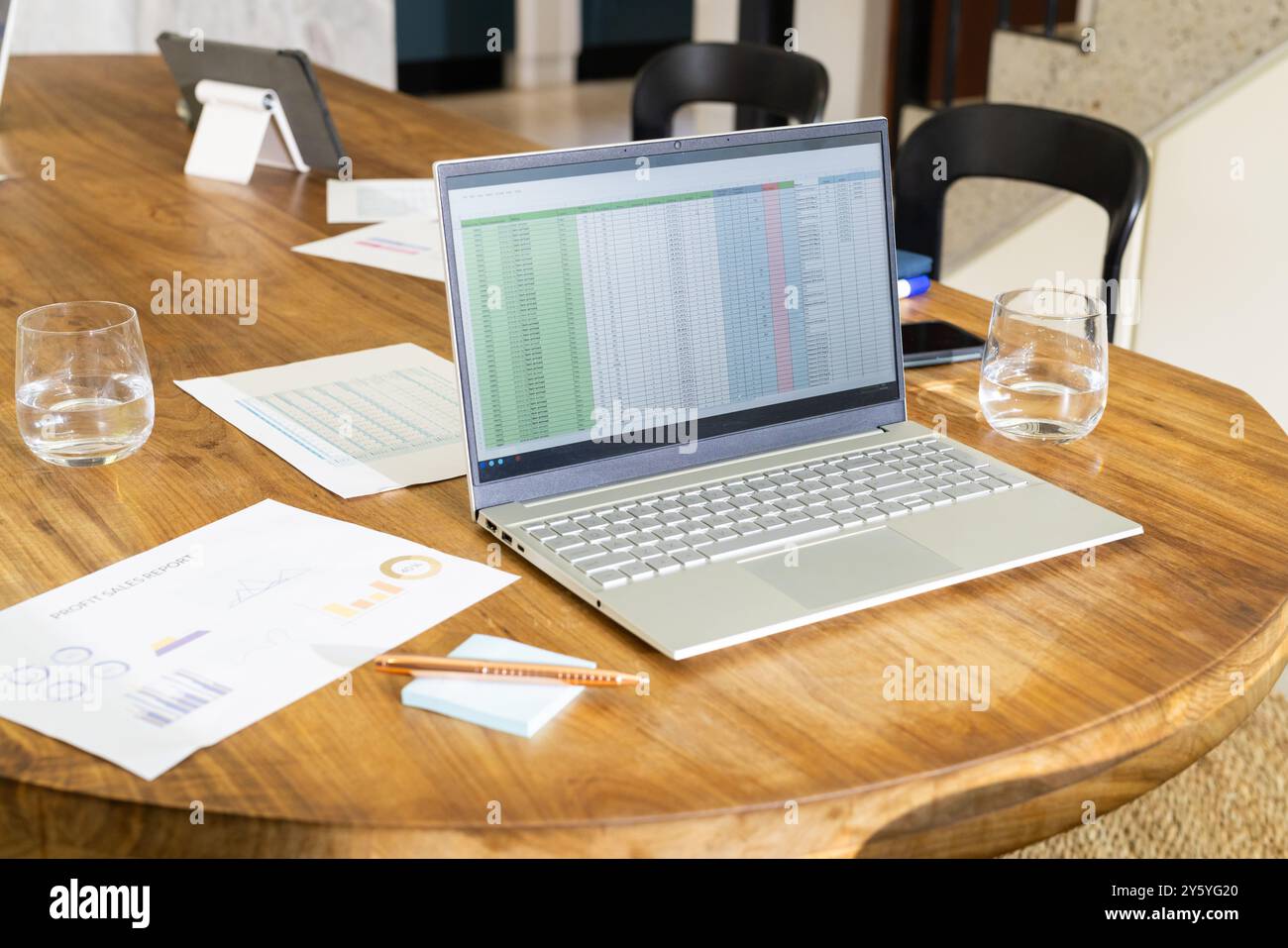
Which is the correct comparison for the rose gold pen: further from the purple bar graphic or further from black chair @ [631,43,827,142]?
black chair @ [631,43,827,142]

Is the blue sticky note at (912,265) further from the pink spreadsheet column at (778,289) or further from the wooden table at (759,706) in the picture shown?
the pink spreadsheet column at (778,289)

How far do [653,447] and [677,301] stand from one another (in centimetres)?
12

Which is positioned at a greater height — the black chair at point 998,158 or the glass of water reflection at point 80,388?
the black chair at point 998,158

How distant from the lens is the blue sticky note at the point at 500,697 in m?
0.82

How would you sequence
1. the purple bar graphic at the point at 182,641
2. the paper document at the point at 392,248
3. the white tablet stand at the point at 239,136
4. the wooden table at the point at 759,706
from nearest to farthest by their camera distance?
1. the wooden table at the point at 759,706
2. the purple bar graphic at the point at 182,641
3. the paper document at the point at 392,248
4. the white tablet stand at the point at 239,136

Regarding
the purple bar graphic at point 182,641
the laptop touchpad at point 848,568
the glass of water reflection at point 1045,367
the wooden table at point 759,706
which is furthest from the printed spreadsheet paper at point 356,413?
the glass of water reflection at point 1045,367

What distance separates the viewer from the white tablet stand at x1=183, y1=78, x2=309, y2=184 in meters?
2.18

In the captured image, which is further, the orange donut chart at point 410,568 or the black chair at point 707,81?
the black chair at point 707,81

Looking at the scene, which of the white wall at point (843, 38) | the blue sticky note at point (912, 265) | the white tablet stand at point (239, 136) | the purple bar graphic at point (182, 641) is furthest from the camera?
the white wall at point (843, 38)

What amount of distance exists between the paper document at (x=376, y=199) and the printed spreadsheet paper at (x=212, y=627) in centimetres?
101

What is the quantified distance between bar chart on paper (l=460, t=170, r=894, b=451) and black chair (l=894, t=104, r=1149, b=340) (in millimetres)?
825

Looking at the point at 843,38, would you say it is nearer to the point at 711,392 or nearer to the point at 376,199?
the point at 376,199

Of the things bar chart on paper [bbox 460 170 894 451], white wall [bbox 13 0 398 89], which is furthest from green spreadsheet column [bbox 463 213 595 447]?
white wall [bbox 13 0 398 89]
